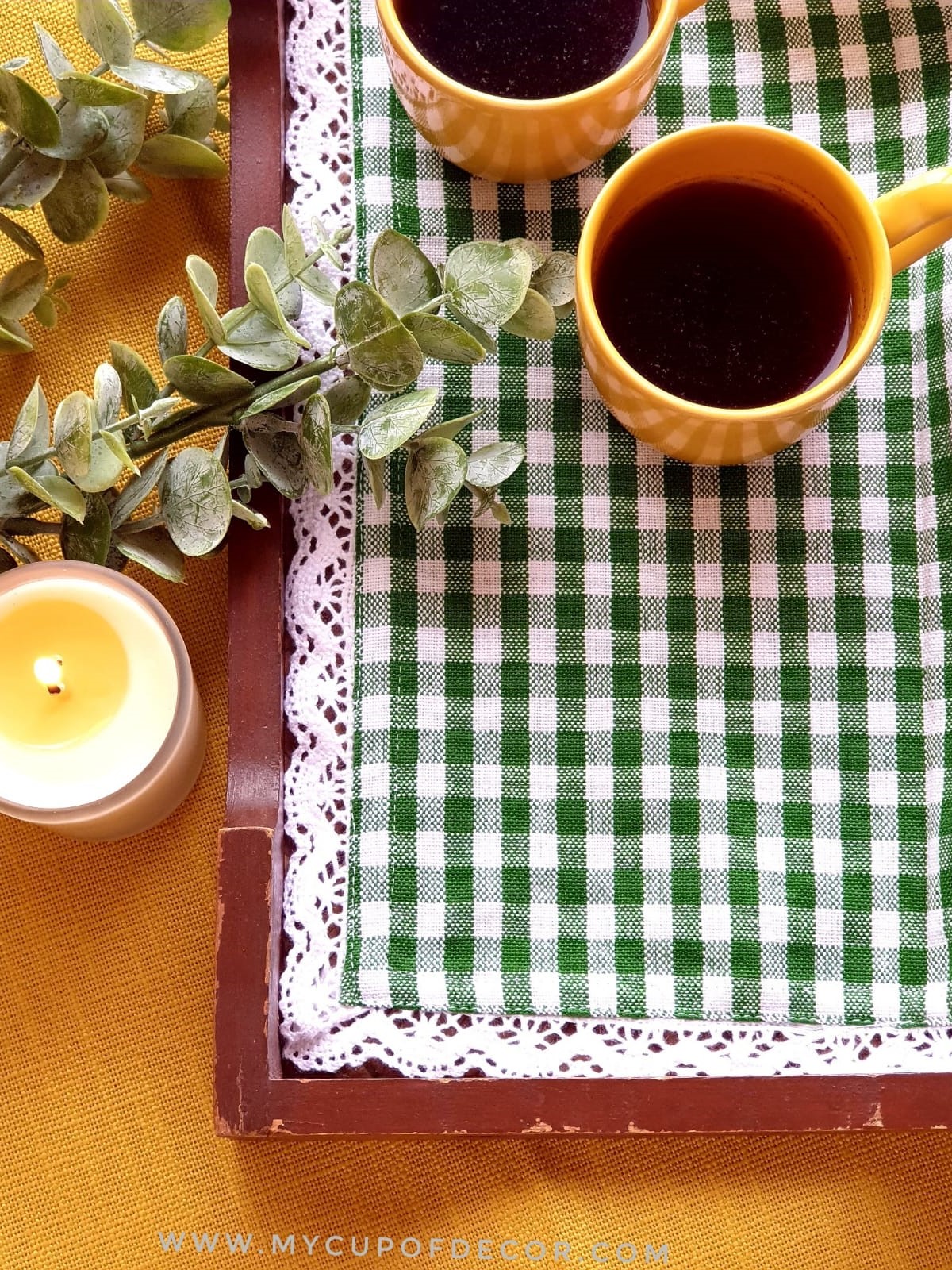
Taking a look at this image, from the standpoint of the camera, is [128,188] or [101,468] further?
[128,188]

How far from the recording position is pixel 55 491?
0.47 m

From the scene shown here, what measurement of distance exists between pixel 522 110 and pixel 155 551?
247 mm

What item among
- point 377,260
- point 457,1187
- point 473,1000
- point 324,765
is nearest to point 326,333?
point 377,260

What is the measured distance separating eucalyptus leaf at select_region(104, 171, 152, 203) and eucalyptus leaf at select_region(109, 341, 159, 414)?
120 mm

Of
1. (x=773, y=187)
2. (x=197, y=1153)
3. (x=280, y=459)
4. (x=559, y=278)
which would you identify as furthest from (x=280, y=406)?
(x=197, y=1153)

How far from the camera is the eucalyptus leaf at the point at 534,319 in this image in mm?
479

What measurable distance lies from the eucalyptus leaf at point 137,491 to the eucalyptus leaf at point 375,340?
0.11m

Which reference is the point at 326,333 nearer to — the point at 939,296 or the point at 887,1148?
the point at 939,296

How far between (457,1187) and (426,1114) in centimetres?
16

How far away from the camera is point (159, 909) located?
24.8 inches

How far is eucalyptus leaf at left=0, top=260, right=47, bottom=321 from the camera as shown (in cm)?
54

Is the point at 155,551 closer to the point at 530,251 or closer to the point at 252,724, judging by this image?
the point at 252,724

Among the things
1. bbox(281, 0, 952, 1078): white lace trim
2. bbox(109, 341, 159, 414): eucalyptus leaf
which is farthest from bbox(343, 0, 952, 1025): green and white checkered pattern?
bbox(109, 341, 159, 414): eucalyptus leaf

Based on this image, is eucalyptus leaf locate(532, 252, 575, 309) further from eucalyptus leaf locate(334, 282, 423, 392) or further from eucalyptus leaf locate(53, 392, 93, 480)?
eucalyptus leaf locate(53, 392, 93, 480)
